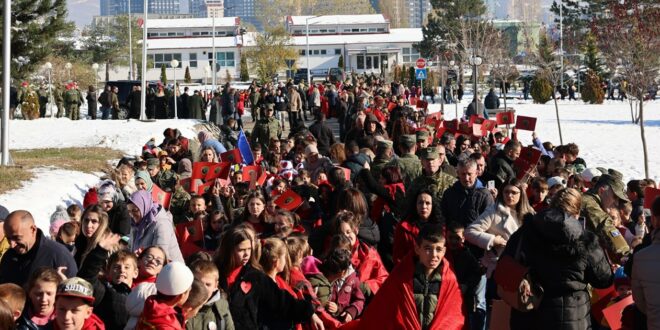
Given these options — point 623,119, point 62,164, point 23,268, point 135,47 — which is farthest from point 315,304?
point 135,47

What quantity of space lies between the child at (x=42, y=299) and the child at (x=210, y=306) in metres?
0.77

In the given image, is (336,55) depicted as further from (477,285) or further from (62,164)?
(477,285)

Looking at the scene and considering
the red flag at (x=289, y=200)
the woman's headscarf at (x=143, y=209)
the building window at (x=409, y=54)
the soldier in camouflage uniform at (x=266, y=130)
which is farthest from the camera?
the building window at (x=409, y=54)

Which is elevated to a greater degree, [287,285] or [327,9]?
[327,9]

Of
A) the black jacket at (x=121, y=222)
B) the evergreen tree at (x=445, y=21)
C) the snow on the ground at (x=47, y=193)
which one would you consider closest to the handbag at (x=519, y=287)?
the black jacket at (x=121, y=222)

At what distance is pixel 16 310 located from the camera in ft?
20.7

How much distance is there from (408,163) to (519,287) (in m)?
5.73

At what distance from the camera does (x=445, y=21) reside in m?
90.9

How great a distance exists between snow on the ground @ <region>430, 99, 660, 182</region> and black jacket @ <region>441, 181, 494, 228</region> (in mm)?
13394

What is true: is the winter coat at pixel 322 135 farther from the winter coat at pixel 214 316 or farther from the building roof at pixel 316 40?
the building roof at pixel 316 40

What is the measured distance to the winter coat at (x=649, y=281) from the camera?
6605mm

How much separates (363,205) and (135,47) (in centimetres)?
8866

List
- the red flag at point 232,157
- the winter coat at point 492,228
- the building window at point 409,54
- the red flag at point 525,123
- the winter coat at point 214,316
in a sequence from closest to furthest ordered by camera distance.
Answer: the winter coat at point 214,316 < the winter coat at point 492,228 < the red flag at point 232,157 < the red flag at point 525,123 < the building window at point 409,54

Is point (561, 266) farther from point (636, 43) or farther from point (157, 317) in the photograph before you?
point (636, 43)
